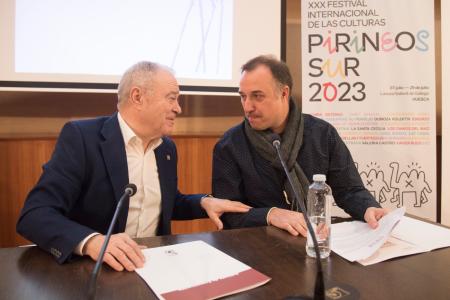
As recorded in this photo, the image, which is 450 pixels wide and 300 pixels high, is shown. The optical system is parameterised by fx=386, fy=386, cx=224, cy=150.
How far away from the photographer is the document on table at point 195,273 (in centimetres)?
80

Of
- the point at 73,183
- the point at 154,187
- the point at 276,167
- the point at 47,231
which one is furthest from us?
the point at 276,167

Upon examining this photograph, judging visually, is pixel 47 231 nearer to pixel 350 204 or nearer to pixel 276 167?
pixel 276 167

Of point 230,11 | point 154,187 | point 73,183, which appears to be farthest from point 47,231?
point 230,11

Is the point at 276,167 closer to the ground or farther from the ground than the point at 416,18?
closer to the ground

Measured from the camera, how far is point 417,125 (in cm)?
272

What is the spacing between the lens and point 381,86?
271 cm

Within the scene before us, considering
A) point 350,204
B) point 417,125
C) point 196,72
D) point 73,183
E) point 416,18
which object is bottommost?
point 350,204

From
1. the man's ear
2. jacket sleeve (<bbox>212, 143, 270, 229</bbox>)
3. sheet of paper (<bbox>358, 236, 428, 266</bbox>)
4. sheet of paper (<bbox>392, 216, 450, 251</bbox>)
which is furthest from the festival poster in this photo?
sheet of paper (<bbox>358, 236, 428, 266</bbox>)

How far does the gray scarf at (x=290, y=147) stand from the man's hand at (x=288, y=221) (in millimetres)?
270

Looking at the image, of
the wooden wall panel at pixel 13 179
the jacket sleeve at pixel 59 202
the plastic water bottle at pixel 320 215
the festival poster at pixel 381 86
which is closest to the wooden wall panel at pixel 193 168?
the festival poster at pixel 381 86

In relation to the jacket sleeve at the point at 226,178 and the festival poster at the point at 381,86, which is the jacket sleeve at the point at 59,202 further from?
the festival poster at the point at 381,86

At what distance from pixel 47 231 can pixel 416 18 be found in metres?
2.70

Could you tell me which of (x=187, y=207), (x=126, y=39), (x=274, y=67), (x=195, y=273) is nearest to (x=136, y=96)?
(x=187, y=207)

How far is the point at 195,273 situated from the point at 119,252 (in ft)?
0.65
